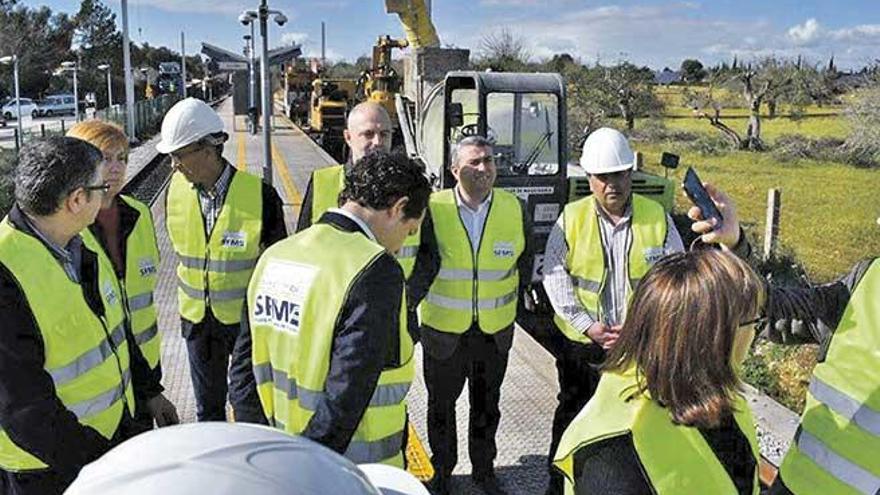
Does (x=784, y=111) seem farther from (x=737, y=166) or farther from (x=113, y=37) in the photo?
(x=113, y=37)

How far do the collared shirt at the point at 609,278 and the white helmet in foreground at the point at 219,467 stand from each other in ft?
8.46

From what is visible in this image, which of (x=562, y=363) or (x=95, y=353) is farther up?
(x=95, y=353)

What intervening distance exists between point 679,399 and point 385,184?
103cm

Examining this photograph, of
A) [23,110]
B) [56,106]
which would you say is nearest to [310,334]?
[23,110]

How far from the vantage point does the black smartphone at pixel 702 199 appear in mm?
2605

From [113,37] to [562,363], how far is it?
74376 mm

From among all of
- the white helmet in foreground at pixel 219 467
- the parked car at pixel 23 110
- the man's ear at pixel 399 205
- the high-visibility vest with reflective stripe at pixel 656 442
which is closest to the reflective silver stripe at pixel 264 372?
the man's ear at pixel 399 205

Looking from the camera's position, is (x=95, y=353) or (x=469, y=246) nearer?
(x=95, y=353)

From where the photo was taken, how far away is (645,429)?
5.59ft

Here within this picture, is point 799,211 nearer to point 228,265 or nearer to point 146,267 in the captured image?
point 228,265

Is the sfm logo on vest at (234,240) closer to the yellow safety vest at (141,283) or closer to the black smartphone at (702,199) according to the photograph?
the yellow safety vest at (141,283)

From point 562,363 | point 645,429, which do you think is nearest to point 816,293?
point 645,429

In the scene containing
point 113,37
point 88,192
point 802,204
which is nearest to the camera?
point 88,192

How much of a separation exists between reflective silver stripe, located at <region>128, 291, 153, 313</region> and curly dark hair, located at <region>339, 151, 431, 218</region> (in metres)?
1.45
